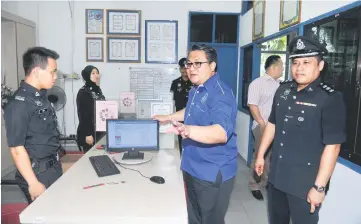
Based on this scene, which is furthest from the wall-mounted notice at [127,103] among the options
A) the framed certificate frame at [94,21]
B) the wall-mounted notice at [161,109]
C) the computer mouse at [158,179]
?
the framed certificate frame at [94,21]

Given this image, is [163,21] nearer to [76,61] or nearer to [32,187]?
[76,61]

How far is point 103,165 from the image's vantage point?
6.29 ft

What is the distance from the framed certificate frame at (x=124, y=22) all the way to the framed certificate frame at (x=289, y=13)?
2.68m

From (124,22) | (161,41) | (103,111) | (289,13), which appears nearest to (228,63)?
(161,41)

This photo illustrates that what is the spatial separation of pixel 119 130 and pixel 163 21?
11.1ft

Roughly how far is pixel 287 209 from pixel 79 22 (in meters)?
4.61

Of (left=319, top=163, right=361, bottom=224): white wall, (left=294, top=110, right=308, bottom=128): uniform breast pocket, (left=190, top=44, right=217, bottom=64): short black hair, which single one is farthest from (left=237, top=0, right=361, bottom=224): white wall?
(left=190, top=44, right=217, bottom=64): short black hair

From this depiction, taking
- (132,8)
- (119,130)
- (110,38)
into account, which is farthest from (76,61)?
(119,130)

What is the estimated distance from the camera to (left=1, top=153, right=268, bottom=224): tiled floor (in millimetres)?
2689

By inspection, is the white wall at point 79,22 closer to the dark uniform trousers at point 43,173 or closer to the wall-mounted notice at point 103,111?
the wall-mounted notice at point 103,111

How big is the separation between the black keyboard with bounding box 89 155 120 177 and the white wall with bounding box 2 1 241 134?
3.16 metres

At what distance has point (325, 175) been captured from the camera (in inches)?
58.6

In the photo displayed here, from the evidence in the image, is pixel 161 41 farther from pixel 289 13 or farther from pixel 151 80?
pixel 289 13

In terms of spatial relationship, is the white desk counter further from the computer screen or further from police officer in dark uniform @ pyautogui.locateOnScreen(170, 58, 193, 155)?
police officer in dark uniform @ pyautogui.locateOnScreen(170, 58, 193, 155)
